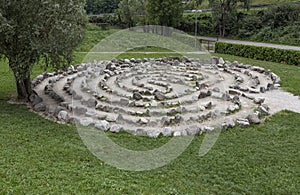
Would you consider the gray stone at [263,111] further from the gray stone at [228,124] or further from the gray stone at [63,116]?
the gray stone at [63,116]

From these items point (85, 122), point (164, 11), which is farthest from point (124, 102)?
point (164, 11)

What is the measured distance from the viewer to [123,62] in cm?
2050

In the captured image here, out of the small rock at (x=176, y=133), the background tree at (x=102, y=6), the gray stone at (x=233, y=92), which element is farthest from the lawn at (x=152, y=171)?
the background tree at (x=102, y=6)

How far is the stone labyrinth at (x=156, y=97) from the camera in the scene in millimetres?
9711

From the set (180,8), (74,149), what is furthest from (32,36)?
(180,8)

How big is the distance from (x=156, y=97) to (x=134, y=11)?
1193 inches

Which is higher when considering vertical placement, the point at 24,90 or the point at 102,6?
the point at 102,6

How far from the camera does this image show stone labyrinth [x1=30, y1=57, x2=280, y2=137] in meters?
9.71

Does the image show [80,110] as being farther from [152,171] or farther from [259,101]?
[259,101]

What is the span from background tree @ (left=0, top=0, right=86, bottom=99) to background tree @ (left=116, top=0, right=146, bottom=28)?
30.5 meters

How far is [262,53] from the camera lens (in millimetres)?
23453

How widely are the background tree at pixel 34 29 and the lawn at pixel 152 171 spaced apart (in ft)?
7.56

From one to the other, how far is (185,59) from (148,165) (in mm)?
15472

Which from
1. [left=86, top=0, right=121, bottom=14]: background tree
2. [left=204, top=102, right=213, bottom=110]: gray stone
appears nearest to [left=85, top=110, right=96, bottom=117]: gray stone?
[left=204, top=102, right=213, bottom=110]: gray stone
